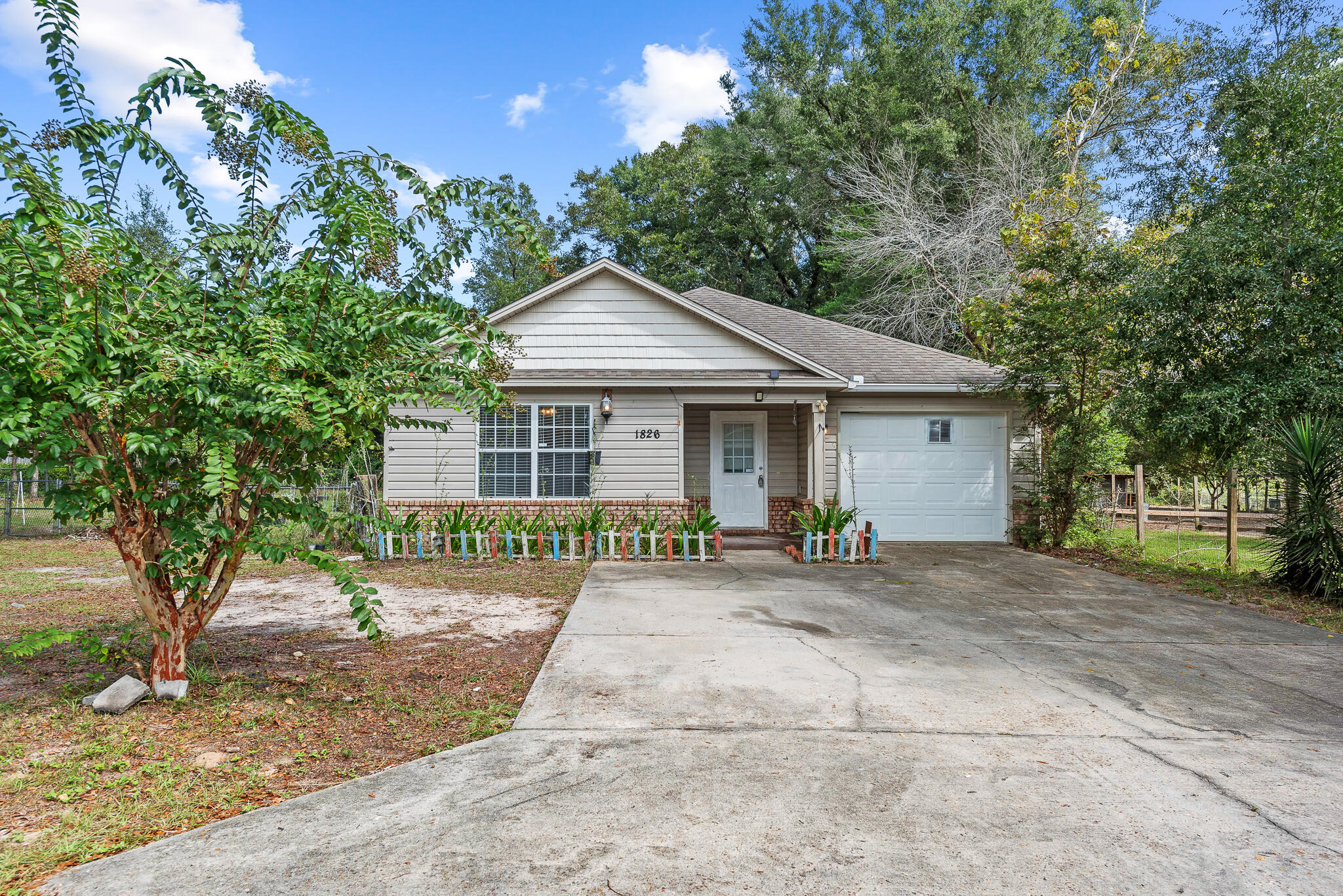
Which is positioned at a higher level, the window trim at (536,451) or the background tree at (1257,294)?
the background tree at (1257,294)

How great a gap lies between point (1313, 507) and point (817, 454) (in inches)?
234

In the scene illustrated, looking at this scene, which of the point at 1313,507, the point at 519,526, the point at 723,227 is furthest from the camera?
the point at 723,227

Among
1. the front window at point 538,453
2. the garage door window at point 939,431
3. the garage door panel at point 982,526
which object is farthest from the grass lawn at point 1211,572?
the front window at point 538,453

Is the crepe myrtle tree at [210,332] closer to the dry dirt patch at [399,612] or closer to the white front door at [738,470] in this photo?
the dry dirt patch at [399,612]

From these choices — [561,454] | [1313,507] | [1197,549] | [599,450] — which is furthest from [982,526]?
[561,454]

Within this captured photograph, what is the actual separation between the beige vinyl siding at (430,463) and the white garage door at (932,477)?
6.35m

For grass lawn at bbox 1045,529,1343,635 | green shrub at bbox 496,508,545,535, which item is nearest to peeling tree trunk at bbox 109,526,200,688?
green shrub at bbox 496,508,545,535

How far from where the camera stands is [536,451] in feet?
37.6

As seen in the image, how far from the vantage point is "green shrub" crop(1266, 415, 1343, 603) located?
762 cm

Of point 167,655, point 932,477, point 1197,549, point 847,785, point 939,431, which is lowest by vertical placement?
point 847,785

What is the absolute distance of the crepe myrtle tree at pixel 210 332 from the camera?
11.0 feet

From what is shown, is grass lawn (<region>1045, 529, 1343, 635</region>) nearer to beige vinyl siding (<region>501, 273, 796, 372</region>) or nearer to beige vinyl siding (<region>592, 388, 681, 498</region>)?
beige vinyl siding (<region>501, 273, 796, 372</region>)

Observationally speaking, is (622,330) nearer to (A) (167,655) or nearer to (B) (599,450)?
(B) (599,450)

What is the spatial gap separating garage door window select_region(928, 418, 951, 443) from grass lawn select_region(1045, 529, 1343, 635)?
8.07ft
